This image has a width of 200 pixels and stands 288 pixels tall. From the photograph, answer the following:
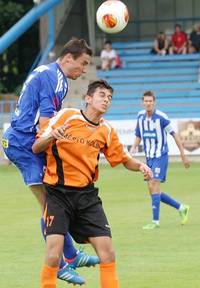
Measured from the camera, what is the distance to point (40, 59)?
38.0 m

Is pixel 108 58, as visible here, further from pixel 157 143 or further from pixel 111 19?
pixel 111 19

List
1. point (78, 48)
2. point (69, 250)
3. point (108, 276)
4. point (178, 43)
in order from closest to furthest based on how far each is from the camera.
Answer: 1. point (108, 276)
2. point (78, 48)
3. point (69, 250)
4. point (178, 43)

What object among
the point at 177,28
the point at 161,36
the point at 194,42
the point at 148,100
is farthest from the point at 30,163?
the point at 194,42

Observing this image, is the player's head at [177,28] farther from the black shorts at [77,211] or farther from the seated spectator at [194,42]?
the black shorts at [77,211]

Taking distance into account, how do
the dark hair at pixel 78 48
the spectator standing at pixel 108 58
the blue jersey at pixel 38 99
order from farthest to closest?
the spectator standing at pixel 108 58 → the blue jersey at pixel 38 99 → the dark hair at pixel 78 48

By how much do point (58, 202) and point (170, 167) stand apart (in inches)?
706

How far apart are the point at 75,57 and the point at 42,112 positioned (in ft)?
1.90

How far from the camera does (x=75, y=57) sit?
8.45m

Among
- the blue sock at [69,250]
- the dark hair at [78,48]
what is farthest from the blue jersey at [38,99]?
the blue sock at [69,250]

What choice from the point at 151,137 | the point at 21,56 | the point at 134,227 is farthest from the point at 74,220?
the point at 21,56

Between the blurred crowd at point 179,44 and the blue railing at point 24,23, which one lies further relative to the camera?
the blurred crowd at point 179,44

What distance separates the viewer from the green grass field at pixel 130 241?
9430 mm

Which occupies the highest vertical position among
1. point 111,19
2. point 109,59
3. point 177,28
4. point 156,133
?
point 111,19

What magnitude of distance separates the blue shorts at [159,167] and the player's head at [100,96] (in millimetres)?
6269
